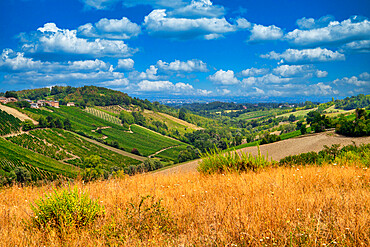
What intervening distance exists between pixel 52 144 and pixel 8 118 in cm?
4242

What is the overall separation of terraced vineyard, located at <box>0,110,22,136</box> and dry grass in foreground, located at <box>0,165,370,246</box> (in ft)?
508

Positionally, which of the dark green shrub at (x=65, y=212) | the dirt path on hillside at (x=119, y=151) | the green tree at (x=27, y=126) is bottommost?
the dirt path on hillside at (x=119, y=151)

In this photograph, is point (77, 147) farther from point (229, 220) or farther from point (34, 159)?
point (229, 220)

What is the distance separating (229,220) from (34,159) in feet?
398

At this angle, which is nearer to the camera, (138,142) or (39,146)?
(39,146)

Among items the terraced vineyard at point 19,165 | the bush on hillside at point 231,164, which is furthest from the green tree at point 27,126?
the bush on hillside at point 231,164

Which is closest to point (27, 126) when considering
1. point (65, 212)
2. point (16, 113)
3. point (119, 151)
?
point (16, 113)

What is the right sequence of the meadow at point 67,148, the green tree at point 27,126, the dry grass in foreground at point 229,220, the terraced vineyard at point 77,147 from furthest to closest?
the green tree at point 27,126
the terraced vineyard at point 77,147
the meadow at point 67,148
the dry grass in foreground at point 229,220

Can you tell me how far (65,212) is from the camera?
15.0 ft

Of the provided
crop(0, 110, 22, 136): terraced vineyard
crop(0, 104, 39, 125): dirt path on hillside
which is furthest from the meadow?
crop(0, 104, 39, 125): dirt path on hillside

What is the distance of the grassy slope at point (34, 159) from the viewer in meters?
99.5

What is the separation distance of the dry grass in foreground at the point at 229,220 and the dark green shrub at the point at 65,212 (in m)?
0.19

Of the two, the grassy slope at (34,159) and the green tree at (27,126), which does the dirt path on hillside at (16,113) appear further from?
the grassy slope at (34,159)

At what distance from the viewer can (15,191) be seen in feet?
23.9
